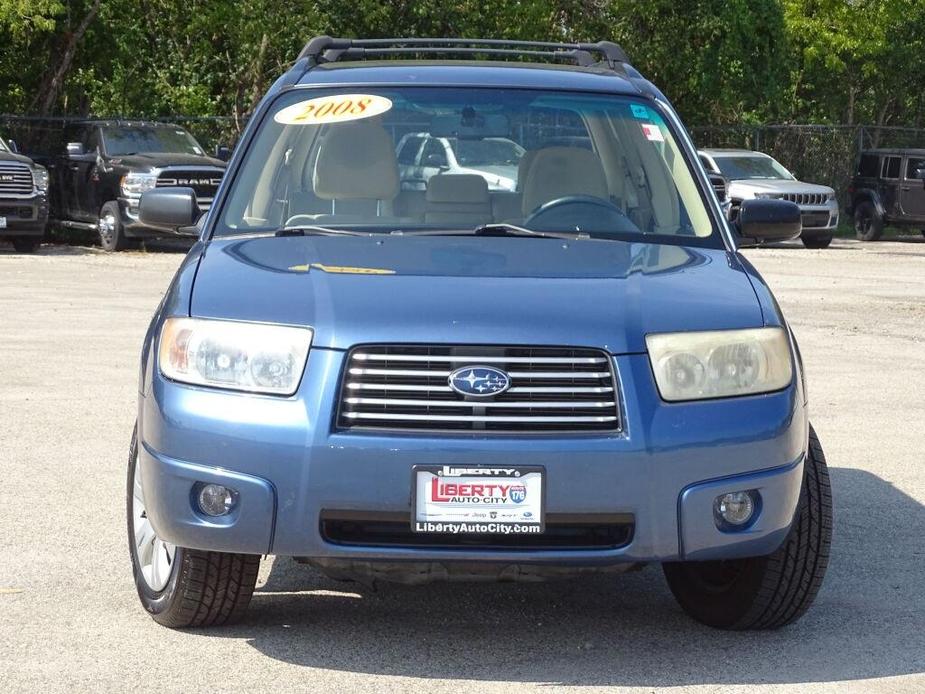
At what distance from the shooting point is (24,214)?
22891mm

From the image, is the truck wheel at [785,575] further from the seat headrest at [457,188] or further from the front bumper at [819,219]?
the front bumper at [819,219]

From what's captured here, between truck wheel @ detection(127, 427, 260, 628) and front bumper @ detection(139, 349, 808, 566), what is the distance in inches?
10.4

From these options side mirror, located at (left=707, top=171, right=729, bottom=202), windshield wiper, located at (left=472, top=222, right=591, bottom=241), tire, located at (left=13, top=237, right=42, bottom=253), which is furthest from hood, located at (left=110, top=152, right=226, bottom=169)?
windshield wiper, located at (left=472, top=222, right=591, bottom=241)

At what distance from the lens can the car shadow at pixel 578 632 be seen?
4809 mm

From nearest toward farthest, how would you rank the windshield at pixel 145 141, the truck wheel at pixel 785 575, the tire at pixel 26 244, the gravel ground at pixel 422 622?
the gravel ground at pixel 422 622 < the truck wheel at pixel 785 575 < the tire at pixel 26 244 < the windshield at pixel 145 141

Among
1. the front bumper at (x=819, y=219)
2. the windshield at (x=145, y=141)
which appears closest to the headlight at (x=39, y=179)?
the windshield at (x=145, y=141)

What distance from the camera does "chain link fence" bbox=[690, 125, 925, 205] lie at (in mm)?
34375

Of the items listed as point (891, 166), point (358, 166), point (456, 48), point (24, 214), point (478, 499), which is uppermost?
point (456, 48)

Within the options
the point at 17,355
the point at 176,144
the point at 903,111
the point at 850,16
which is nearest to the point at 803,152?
the point at 850,16

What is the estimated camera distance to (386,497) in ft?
14.5

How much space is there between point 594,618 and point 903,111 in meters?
51.4

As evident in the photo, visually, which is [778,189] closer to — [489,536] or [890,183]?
[890,183]

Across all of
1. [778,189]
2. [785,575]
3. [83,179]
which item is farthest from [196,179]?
[785,575]

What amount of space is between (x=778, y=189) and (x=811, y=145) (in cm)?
760
